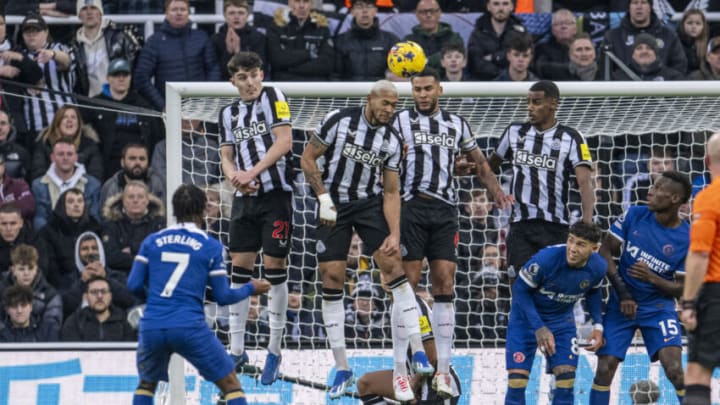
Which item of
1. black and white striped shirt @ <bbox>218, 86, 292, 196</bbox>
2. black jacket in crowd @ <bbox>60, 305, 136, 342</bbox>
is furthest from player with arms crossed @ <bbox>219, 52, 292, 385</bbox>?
black jacket in crowd @ <bbox>60, 305, 136, 342</bbox>

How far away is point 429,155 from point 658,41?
401 centimetres

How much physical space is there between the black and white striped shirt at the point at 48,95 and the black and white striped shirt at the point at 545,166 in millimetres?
5096

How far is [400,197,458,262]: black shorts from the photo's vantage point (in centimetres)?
1153

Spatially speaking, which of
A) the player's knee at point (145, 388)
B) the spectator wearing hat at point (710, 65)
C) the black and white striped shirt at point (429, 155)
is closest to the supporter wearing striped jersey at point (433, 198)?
the black and white striped shirt at point (429, 155)

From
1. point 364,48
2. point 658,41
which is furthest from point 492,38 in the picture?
point 658,41

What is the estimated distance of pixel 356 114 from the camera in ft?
36.9

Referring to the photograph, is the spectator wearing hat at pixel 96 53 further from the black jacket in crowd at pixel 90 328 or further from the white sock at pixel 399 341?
the white sock at pixel 399 341

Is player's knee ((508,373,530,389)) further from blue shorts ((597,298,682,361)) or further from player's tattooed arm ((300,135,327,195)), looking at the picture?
player's tattooed arm ((300,135,327,195))

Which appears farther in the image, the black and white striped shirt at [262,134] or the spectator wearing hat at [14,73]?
the spectator wearing hat at [14,73]

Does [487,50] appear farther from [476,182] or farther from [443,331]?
[443,331]

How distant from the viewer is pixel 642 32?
14.7m

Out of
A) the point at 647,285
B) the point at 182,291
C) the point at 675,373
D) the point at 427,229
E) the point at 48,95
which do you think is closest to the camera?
the point at 182,291

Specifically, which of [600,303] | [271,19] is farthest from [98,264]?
[600,303]

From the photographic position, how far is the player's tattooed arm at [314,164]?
36.1 ft
